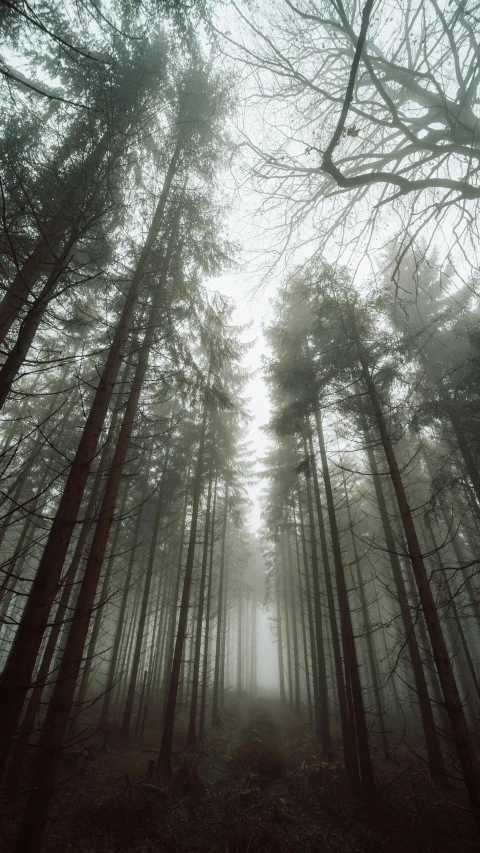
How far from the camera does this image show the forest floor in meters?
5.98

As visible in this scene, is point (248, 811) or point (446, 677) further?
point (248, 811)

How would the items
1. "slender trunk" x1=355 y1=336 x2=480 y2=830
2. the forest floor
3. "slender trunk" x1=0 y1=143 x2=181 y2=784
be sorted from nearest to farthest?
"slender trunk" x1=0 y1=143 x2=181 y2=784, "slender trunk" x1=355 y1=336 x2=480 y2=830, the forest floor

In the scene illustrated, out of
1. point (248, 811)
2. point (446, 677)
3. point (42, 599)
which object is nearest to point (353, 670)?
point (248, 811)

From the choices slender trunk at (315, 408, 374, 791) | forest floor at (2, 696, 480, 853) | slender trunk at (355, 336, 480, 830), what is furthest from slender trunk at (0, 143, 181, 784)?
slender trunk at (315, 408, 374, 791)

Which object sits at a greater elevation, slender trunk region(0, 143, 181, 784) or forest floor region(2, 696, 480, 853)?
slender trunk region(0, 143, 181, 784)

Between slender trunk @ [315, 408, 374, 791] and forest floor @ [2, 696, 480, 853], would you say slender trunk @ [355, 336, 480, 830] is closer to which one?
forest floor @ [2, 696, 480, 853]

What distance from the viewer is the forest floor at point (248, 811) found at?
19.6ft

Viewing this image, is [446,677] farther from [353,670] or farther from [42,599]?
[42,599]

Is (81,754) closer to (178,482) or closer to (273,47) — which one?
(178,482)

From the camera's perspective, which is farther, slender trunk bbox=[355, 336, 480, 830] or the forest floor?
the forest floor

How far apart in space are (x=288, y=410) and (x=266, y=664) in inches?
3117

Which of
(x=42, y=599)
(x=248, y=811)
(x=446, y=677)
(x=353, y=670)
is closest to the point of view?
(x=42, y=599)

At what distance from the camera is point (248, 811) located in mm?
7023

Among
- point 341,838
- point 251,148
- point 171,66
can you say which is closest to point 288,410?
point 251,148
